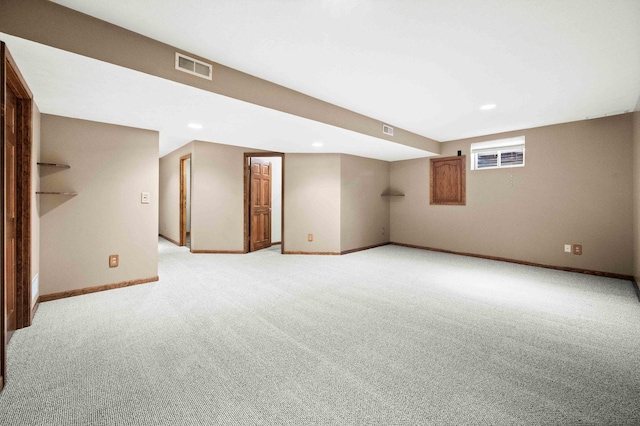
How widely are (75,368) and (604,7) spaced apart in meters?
4.25

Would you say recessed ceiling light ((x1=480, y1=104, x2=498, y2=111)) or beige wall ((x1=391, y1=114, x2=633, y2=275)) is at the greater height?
recessed ceiling light ((x1=480, y1=104, x2=498, y2=111))

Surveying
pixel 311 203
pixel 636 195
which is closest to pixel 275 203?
pixel 311 203

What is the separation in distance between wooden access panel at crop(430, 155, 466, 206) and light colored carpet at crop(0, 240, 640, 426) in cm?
254

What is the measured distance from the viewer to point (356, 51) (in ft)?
7.71

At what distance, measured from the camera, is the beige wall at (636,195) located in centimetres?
347

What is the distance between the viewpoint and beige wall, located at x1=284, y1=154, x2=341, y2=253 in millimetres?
5805

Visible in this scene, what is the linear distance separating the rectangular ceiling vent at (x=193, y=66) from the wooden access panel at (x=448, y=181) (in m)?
5.04

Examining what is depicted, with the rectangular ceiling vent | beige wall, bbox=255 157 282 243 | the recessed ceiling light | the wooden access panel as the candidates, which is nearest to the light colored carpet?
the rectangular ceiling vent

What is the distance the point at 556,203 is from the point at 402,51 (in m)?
4.04

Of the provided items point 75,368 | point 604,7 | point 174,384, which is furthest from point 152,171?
point 604,7

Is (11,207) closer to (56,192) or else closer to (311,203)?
(56,192)

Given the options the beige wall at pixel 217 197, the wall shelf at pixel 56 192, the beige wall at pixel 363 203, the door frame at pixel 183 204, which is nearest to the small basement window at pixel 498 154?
the beige wall at pixel 363 203

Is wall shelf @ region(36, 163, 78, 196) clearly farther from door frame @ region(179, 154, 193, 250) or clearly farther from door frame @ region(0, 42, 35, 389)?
door frame @ region(179, 154, 193, 250)

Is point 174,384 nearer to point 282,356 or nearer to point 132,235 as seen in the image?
point 282,356
